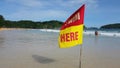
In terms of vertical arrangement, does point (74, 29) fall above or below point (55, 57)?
above

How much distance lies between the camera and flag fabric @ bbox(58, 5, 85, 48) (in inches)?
210

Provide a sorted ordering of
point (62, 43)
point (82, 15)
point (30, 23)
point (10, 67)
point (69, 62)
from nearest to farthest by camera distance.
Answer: point (82, 15)
point (62, 43)
point (10, 67)
point (69, 62)
point (30, 23)

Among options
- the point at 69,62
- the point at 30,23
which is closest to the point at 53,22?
the point at 30,23

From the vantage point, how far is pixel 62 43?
18.6 ft

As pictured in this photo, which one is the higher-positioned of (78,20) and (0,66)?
(78,20)

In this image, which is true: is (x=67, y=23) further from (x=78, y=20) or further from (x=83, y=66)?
(x=83, y=66)

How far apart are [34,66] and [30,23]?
7008 inches

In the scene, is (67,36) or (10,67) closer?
(67,36)

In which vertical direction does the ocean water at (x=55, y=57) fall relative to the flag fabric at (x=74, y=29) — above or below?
below

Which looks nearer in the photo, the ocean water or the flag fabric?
the flag fabric

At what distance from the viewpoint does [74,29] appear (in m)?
5.39

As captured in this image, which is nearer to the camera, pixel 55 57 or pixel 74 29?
pixel 74 29

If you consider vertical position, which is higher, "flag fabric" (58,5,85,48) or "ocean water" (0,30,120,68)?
"flag fabric" (58,5,85,48)

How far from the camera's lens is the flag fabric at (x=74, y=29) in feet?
17.5
